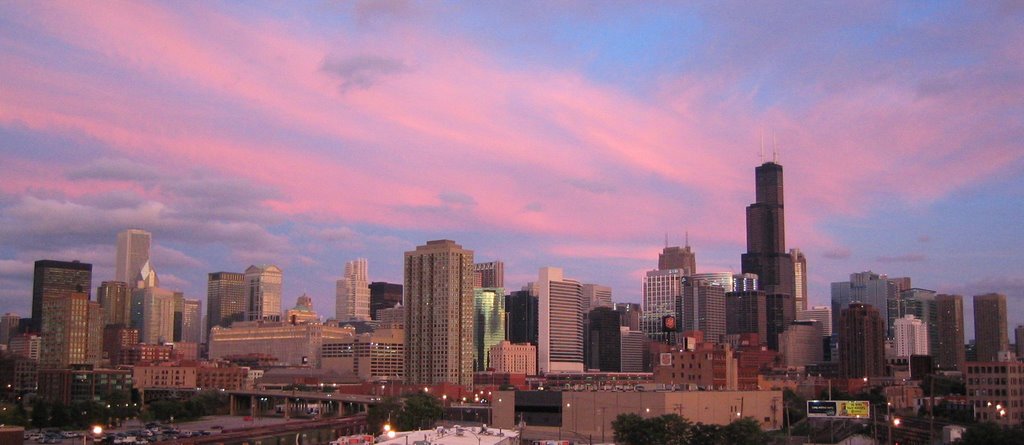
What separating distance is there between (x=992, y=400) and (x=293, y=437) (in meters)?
99.6

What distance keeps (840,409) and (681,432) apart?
96.9ft

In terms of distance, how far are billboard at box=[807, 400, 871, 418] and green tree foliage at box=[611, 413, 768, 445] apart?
17341mm

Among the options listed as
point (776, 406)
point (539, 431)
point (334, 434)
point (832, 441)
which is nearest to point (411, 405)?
point (334, 434)

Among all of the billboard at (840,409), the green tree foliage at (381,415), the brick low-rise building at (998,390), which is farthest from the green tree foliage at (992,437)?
the green tree foliage at (381,415)

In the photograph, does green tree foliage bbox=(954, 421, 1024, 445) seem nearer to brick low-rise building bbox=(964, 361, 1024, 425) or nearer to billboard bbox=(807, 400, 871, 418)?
billboard bbox=(807, 400, 871, 418)

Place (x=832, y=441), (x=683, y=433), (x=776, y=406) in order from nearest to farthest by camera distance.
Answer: (x=683, y=433) < (x=832, y=441) < (x=776, y=406)

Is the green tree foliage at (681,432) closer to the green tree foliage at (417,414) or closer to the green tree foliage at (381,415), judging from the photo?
the green tree foliage at (417,414)

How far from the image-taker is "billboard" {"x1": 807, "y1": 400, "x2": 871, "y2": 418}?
135 metres

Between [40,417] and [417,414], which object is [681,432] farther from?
[40,417]

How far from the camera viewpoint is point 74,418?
197 m

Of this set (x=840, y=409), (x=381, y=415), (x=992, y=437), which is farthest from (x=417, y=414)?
(x=992, y=437)

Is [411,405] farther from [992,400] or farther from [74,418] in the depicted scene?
[992,400]

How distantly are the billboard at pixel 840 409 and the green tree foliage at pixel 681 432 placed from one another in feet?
56.9

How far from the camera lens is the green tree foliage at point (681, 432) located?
114750 mm
